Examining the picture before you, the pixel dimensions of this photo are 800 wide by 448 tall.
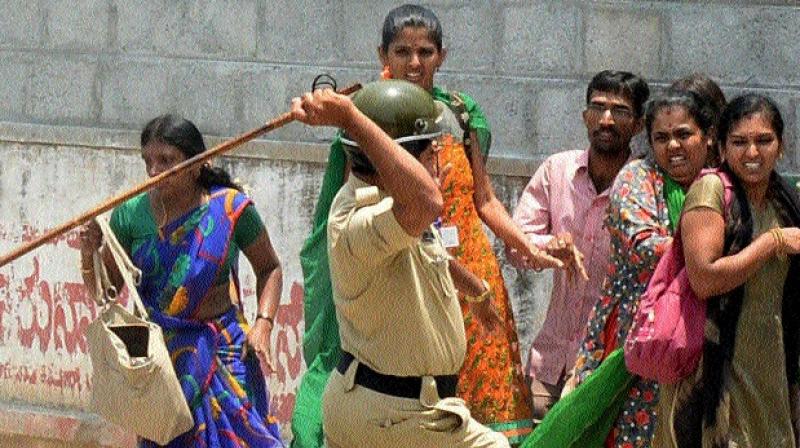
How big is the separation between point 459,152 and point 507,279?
4.80 feet

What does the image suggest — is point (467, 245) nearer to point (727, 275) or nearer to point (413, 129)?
point (727, 275)

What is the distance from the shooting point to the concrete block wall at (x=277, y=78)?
8.47m

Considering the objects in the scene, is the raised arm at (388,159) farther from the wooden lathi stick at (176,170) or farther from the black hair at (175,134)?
the black hair at (175,134)

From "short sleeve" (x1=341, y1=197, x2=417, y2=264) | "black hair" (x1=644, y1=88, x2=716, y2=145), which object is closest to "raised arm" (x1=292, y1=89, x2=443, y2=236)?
"short sleeve" (x1=341, y1=197, x2=417, y2=264)

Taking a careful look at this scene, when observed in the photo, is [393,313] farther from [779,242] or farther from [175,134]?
[175,134]

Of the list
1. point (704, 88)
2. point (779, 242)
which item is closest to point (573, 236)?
point (704, 88)

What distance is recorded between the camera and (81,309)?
985 cm

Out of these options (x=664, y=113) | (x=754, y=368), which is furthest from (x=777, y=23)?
(x=754, y=368)

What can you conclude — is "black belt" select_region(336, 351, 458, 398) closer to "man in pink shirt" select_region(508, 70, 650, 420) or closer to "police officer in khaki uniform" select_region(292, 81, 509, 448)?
"police officer in khaki uniform" select_region(292, 81, 509, 448)

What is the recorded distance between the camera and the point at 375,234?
17.4ft

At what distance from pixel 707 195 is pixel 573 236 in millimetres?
1513

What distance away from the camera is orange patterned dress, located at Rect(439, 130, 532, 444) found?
7379mm

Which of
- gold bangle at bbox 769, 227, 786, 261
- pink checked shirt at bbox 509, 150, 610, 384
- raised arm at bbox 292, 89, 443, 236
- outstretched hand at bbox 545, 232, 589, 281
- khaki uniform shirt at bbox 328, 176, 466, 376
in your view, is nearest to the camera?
raised arm at bbox 292, 89, 443, 236

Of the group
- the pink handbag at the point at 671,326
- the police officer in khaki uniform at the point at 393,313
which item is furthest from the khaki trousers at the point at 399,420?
the pink handbag at the point at 671,326
